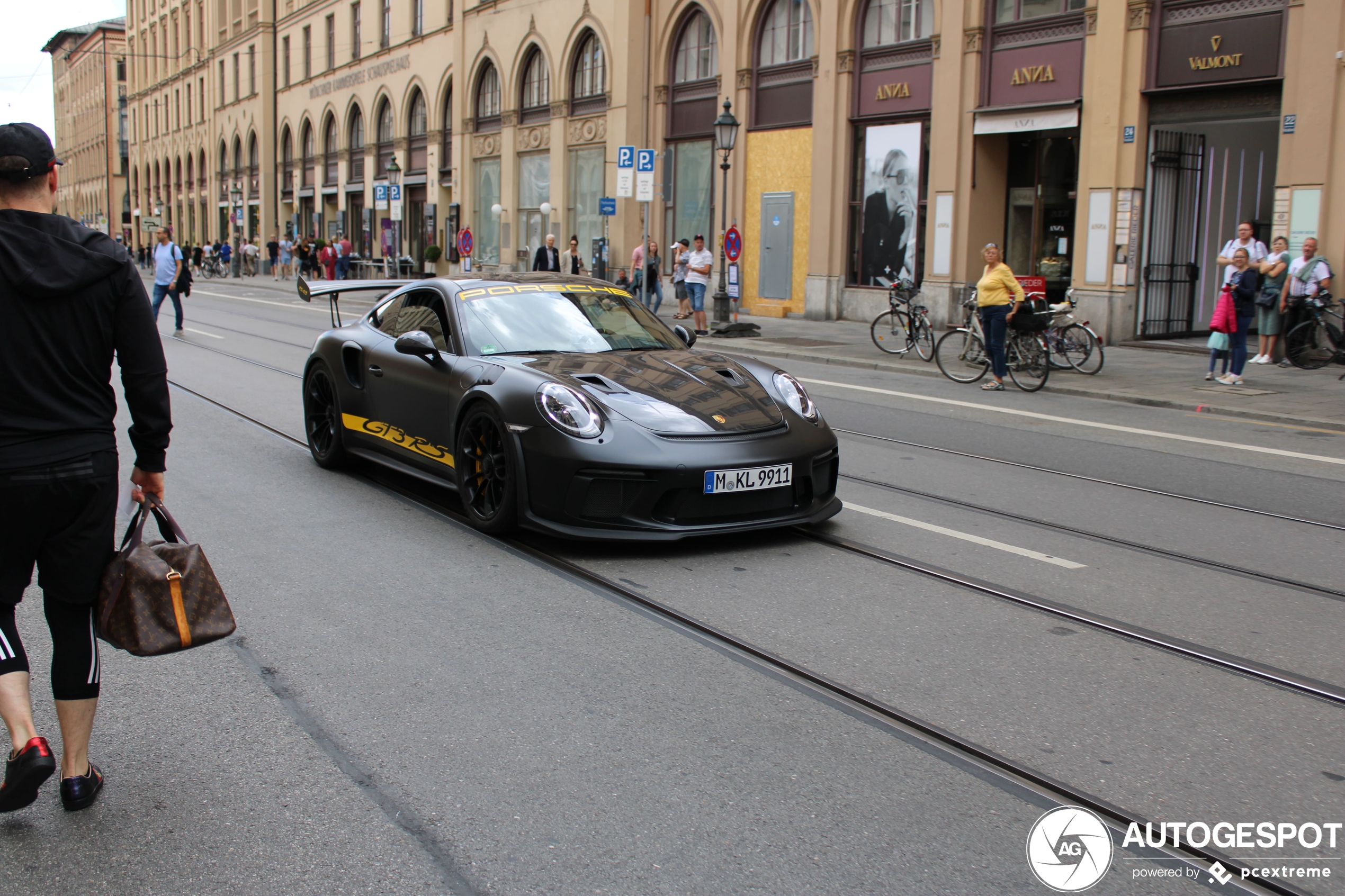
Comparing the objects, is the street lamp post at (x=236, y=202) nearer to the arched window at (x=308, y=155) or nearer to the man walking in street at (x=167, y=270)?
the arched window at (x=308, y=155)

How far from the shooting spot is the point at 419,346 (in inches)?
277

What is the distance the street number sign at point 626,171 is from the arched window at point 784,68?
397 cm

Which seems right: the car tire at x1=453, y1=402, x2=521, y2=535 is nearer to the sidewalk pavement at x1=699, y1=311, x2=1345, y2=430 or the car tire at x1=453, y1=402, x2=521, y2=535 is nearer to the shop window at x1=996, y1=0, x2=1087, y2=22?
the sidewalk pavement at x1=699, y1=311, x2=1345, y2=430

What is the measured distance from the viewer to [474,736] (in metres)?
3.86

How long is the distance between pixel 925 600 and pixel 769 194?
2366 cm

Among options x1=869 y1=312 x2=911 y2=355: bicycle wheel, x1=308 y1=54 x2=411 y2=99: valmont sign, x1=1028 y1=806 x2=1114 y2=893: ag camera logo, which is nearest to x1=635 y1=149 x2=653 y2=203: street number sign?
x1=869 y1=312 x2=911 y2=355: bicycle wheel

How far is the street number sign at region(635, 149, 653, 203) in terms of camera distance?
1007 inches

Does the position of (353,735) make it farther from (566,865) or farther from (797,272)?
(797,272)

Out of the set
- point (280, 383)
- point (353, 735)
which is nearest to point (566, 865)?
point (353, 735)

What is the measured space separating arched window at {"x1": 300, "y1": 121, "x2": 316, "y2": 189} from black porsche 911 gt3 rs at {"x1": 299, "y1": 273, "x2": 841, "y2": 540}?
53.1 metres

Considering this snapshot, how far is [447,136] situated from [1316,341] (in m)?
34.2

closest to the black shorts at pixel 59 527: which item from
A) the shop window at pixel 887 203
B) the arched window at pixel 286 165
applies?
the shop window at pixel 887 203

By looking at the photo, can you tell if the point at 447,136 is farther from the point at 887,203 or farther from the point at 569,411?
the point at 569,411

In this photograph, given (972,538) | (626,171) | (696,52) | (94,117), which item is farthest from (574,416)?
(94,117)
